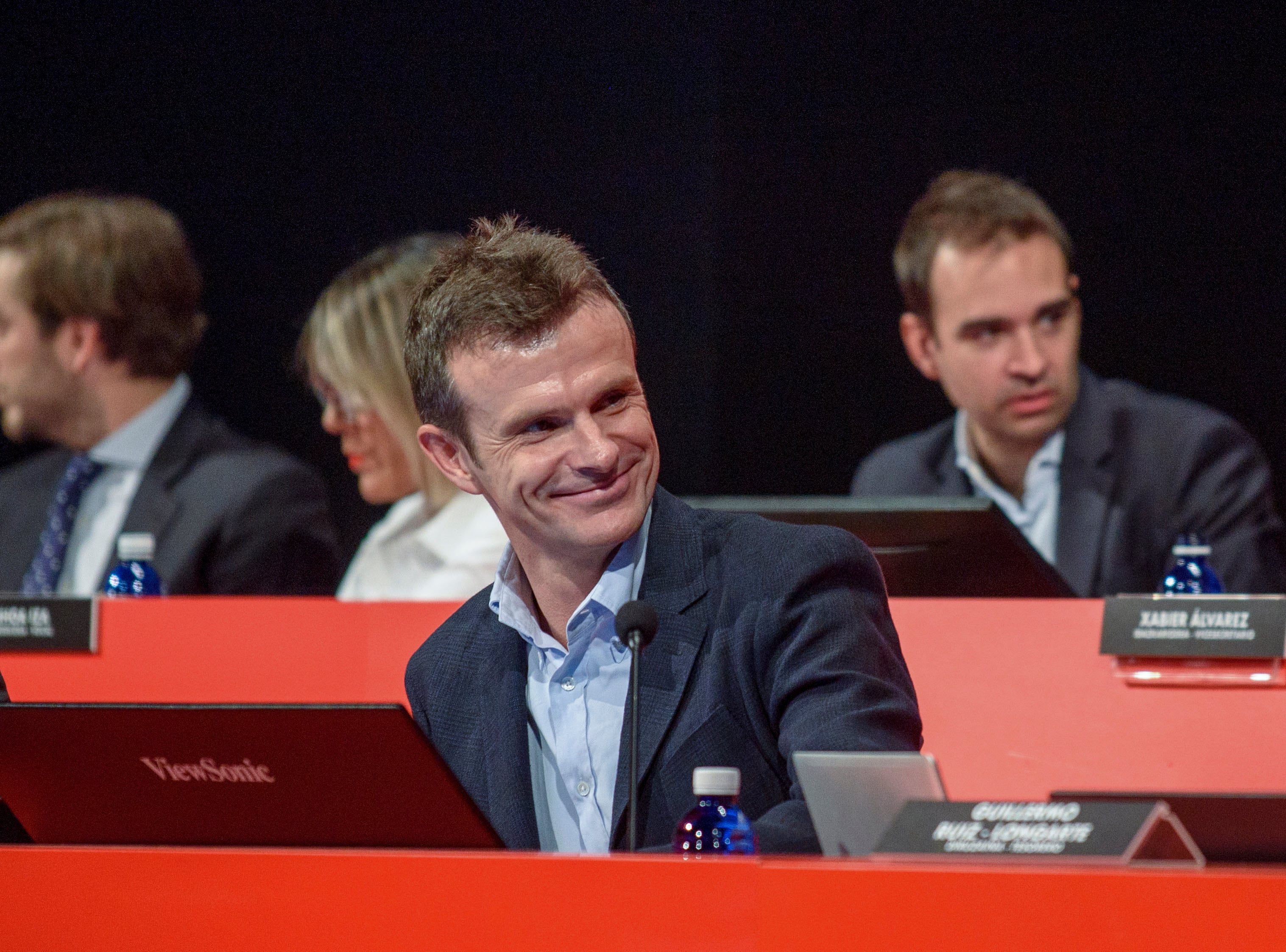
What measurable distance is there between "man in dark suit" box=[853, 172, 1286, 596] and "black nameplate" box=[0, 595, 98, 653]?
2.01 meters

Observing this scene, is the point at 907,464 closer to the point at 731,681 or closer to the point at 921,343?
the point at 921,343

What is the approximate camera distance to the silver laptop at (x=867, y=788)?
42.7 inches

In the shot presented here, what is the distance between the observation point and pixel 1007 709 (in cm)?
227

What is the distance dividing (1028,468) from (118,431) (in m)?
2.43

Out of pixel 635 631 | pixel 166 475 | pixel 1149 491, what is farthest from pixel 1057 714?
pixel 166 475

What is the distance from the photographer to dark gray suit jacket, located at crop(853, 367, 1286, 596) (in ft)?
11.9

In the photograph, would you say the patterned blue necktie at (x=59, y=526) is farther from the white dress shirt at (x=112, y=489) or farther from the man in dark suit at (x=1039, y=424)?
the man in dark suit at (x=1039, y=424)

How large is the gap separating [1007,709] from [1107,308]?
72.2 inches

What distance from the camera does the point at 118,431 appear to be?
4.27 meters

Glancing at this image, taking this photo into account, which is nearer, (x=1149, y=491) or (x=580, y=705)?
(x=580, y=705)

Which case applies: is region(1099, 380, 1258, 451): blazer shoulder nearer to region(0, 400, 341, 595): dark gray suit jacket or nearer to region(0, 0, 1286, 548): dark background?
region(0, 0, 1286, 548): dark background

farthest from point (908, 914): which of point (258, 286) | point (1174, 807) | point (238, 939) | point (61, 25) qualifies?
point (61, 25)

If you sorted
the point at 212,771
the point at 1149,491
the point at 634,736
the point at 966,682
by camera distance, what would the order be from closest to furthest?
the point at 212,771 → the point at 634,736 → the point at 966,682 → the point at 1149,491

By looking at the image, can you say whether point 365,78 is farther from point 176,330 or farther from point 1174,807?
point 1174,807
